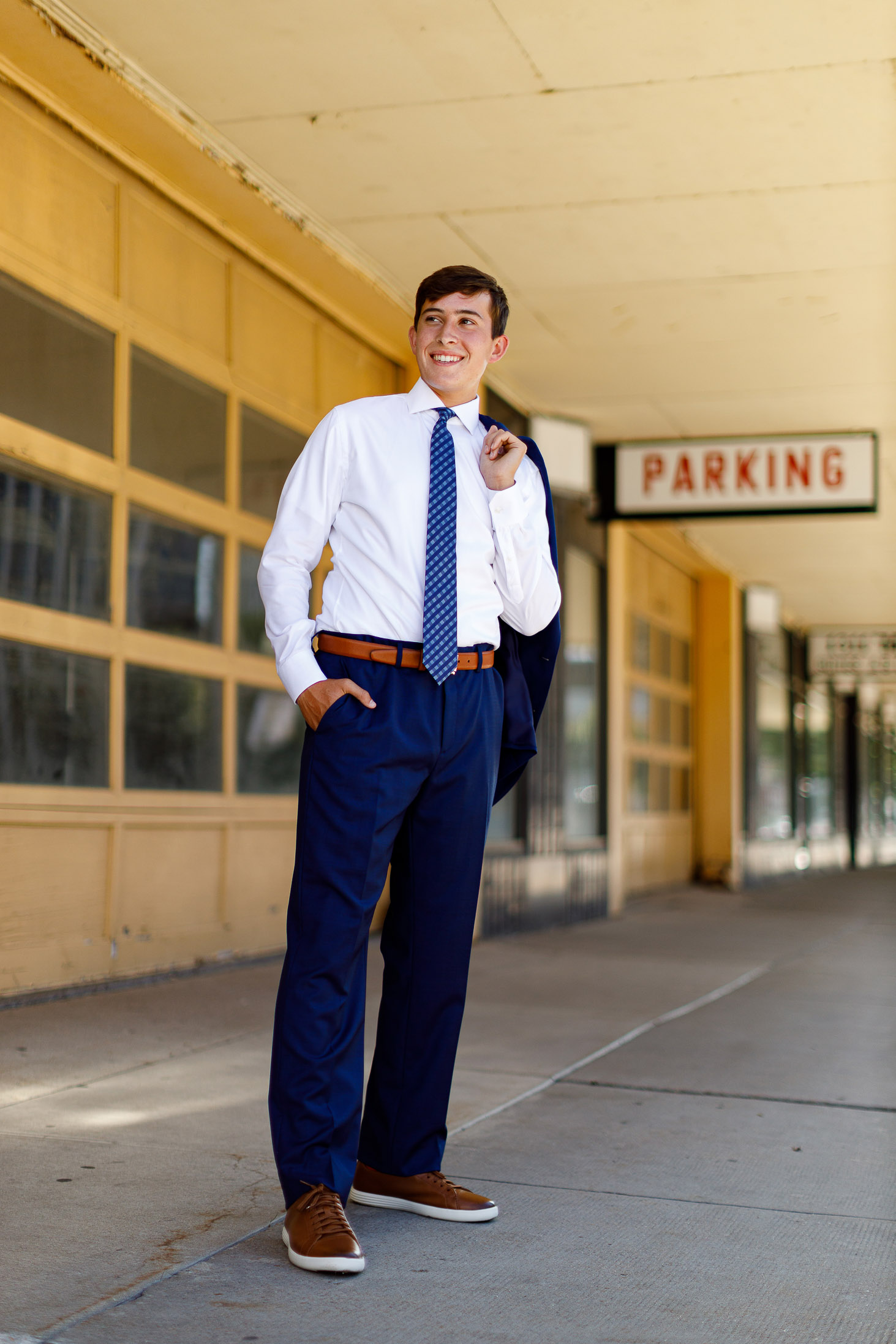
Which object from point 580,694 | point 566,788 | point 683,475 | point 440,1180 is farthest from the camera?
point 580,694

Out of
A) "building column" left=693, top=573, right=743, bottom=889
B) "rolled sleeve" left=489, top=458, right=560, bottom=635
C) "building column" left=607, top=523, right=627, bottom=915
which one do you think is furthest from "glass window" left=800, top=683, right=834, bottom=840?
"rolled sleeve" left=489, top=458, right=560, bottom=635

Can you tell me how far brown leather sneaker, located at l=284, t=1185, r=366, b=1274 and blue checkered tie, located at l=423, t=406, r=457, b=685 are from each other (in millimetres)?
939

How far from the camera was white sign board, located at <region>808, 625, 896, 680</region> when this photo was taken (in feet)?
63.0

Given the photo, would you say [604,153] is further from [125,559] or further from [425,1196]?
[425,1196]

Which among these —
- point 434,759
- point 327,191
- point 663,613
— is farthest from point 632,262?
point 663,613

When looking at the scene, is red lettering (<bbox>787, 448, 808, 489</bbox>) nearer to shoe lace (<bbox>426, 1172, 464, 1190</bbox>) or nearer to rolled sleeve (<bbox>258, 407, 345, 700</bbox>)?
rolled sleeve (<bbox>258, 407, 345, 700</bbox>)

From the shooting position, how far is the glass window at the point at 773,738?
1686 centimetres

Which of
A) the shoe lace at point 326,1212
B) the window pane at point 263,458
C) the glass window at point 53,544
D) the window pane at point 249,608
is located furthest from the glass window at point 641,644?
the shoe lace at point 326,1212

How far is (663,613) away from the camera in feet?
46.2

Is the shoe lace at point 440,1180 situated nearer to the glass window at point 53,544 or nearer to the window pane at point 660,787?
the glass window at point 53,544

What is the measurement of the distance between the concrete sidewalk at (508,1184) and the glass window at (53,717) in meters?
0.84

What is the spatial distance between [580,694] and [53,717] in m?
5.87

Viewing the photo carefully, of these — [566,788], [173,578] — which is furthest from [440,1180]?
[566,788]

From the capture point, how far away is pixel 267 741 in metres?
6.76
